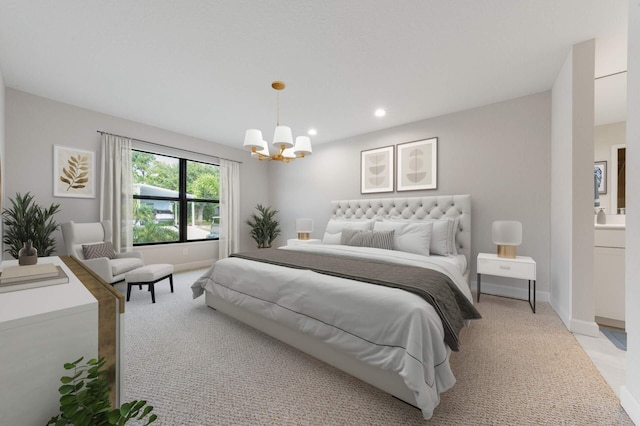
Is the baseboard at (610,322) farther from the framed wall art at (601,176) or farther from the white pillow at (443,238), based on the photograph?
the framed wall art at (601,176)

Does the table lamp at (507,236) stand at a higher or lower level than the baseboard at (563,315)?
higher

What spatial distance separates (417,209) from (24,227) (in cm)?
510

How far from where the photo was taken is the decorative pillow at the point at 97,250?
321cm

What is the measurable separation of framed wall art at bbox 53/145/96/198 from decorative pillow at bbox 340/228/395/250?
388 cm

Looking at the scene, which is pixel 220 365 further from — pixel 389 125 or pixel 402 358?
pixel 389 125

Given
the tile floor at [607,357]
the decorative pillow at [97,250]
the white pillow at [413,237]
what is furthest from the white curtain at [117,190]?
the tile floor at [607,357]

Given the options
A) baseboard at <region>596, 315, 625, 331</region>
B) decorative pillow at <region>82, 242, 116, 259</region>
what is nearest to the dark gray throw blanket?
baseboard at <region>596, 315, 625, 331</region>

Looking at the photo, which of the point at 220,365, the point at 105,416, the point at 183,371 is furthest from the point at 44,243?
the point at 105,416

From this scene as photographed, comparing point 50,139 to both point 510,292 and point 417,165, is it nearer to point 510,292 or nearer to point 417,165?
point 417,165

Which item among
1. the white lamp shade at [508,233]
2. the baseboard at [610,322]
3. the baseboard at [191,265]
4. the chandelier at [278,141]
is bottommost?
the baseboard at [610,322]

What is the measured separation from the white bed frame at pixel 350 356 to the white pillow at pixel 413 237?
62 centimetres

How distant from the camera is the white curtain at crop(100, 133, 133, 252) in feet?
12.5

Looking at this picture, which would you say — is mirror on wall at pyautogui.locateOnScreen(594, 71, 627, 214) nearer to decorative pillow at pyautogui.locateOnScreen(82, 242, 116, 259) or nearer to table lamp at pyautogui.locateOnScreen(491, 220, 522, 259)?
table lamp at pyautogui.locateOnScreen(491, 220, 522, 259)

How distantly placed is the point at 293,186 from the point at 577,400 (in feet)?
16.8
